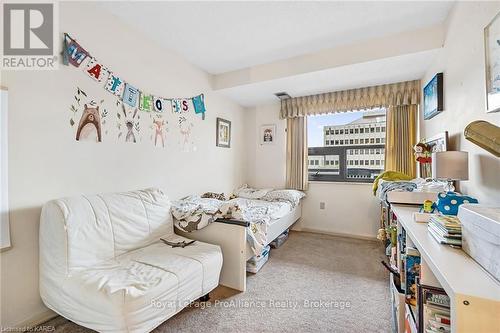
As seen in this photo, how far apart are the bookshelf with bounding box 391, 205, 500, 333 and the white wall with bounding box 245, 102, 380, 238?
2628 mm

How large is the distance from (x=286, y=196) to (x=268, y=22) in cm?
226

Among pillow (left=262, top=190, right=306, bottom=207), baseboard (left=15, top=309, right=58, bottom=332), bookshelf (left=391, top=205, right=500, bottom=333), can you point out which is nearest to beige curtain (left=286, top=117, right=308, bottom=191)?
pillow (left=262, top=190, right=306, bottom=207)

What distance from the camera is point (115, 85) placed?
2.11m

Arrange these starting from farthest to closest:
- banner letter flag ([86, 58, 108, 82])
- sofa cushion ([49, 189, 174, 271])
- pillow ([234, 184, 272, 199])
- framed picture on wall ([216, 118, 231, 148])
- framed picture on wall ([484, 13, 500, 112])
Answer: pillow ([234, 184, 272, 199]), framed picture on wall ([216, 118, 231, 148]), banner letter flag ([86, 58, 108, 82]), sofa cushion ([49, 189, 174, 271]), framed picture on wall ([484, 13, 500, 112])

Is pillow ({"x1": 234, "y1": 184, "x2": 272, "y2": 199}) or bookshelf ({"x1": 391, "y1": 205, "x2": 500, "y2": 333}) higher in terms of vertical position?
Answer: bookshelf ({"x1": 391, "y1": 205, "x2": 500, "y2": 333})

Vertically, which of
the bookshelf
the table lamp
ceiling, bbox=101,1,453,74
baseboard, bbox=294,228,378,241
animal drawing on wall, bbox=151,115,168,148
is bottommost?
baseboard, bbox=294,228,378,241

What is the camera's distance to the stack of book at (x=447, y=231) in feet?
3.29

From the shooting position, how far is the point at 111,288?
1.25m

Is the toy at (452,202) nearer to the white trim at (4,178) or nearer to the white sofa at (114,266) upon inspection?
the white sofa at (114,266)

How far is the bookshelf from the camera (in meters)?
0.63

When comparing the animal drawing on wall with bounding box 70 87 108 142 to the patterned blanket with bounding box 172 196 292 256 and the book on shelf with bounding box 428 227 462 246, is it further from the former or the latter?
the book on shelf with bounding box 428 227 462 246

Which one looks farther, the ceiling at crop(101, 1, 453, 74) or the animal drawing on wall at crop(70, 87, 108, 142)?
the ceiling at crop(101, 1, 453, 74)

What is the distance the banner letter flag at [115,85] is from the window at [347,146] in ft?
9.26

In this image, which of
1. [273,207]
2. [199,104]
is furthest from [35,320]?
[199,104]
